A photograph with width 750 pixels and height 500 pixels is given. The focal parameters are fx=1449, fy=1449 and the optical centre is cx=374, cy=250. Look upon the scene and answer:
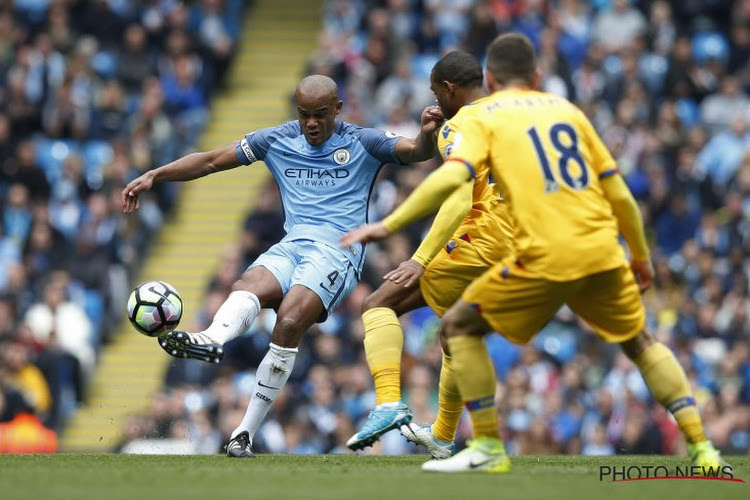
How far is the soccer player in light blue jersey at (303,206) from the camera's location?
10023 mm

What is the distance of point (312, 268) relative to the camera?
1018cm

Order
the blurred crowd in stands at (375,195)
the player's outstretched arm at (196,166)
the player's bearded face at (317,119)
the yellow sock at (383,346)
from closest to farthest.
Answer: the yellow sock at (383,346)
the player's bearded face at (317,119)
the player's outstretched arm at (196,166)
the blurred crowd in stands at (375,195)

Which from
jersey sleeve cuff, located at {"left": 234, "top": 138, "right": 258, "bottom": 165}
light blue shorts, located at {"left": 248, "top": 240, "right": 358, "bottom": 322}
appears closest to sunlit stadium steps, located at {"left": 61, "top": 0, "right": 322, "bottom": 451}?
jersey sleeve cuff, located at {"left": 234, "top": 138, "right": 258, "bottom": 165}

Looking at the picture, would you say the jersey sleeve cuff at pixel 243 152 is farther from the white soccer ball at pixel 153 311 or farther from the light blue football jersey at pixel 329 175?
the white soccer ball at pixel 153 311

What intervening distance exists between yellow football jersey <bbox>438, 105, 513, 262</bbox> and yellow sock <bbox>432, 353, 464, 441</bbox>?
84cm

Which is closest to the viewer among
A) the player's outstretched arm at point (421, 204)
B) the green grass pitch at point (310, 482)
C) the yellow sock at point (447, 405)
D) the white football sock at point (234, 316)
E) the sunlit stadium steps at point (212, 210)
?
the green grass pitch at point (310, 482)

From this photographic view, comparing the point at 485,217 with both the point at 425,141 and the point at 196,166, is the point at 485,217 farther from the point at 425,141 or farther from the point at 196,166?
the point at 196,166

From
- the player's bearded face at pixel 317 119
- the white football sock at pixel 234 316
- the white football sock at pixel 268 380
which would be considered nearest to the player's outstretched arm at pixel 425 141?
the player's bearded face at pixel 317 119

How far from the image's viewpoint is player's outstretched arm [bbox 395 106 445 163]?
9891 mm

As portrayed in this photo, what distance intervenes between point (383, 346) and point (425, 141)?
143cm

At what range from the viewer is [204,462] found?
9602 mm

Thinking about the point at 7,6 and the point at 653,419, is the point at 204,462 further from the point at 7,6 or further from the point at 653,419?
the point at 7,6

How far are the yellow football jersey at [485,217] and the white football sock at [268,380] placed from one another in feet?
4.91

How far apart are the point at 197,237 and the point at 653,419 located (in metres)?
8.03
